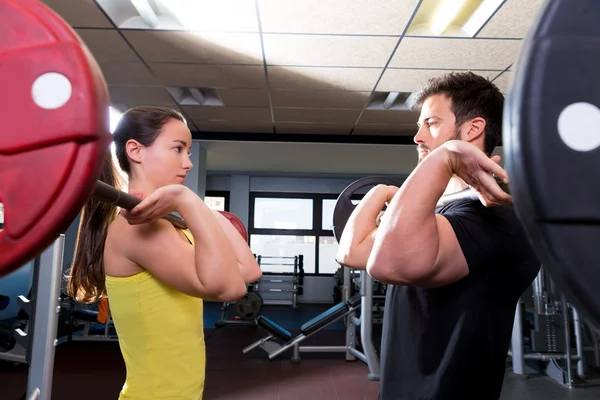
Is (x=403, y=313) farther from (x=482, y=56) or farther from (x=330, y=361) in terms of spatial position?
(x=330, y=361)

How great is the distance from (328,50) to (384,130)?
7.31 ft

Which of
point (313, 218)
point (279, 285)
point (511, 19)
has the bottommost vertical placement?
point (279, 285)

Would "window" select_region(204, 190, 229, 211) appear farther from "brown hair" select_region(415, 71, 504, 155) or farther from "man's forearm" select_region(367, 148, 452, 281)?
"man's forearm" select_region(367, 148, 452, 281)

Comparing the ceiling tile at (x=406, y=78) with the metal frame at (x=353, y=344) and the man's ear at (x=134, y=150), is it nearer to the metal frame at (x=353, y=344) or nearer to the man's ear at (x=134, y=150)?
the metal frame at (x=353, y=344)

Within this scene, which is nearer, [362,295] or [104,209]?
[104,209]

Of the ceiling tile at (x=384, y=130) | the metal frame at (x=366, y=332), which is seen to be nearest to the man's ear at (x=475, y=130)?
the metal frame at (x=366, y=332)

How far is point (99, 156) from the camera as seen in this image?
0.29 m

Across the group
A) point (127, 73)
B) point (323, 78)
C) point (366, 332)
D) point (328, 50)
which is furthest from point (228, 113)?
point (366, 332)

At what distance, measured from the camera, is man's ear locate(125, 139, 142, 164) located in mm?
1018

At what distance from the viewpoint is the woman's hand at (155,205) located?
584 millimetres

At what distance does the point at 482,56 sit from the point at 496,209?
259 centimetres

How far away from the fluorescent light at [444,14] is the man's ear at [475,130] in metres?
1.90

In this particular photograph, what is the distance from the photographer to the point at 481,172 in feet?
1.73

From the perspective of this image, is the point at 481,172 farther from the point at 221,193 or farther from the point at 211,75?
the point at 221,193
